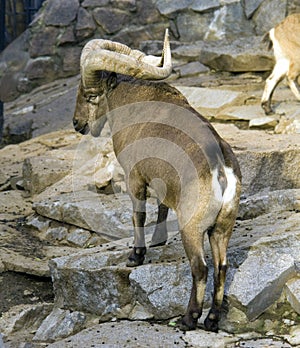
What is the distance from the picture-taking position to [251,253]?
219 inches

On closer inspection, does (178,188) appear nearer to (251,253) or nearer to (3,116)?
(251,253)

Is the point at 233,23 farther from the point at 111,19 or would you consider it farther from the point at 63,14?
the point at 63,14

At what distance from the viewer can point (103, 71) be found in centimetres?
598

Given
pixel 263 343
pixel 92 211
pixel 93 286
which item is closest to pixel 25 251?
pixel 92 211

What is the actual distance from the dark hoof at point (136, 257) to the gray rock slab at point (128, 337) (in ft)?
1.72

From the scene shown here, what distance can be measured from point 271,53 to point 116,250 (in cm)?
617

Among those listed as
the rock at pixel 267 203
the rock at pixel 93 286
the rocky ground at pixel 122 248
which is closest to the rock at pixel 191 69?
the rocky ground at pixel 122 248

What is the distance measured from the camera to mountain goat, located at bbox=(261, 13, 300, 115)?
988 centimetres

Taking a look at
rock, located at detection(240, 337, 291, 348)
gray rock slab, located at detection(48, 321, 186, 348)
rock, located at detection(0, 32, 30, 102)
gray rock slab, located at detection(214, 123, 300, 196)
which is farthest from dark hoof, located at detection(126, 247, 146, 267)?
rock, located at detection(0, 32, 30, 102)

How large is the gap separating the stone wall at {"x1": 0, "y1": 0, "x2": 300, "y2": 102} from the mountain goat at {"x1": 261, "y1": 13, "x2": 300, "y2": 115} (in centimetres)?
268

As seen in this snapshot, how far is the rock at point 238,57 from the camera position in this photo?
38.5 feet

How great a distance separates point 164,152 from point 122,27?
854 cm

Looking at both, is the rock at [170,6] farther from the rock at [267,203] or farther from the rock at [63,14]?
the rock at [267,203]

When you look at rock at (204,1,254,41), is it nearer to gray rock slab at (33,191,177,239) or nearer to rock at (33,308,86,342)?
gray rock slab at (33,191,177,239)
